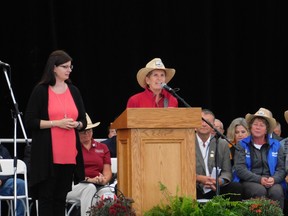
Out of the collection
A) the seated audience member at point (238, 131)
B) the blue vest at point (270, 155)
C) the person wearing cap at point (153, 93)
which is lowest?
the blue vest at point (270, 155)

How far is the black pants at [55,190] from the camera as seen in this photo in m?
6.62

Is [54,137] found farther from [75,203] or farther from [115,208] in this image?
[75,203]

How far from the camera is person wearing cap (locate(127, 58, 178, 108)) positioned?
286 inches

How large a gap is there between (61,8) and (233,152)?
296cm

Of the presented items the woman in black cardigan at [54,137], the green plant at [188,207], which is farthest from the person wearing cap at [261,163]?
the woman in black cardigan at [54,137]

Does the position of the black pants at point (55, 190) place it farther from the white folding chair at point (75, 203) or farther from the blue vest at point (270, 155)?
the blue vest at point (270, 155)

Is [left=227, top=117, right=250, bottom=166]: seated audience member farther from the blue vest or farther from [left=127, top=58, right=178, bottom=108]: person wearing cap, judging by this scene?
[left=127, top=58, right=178, bottom=108]: person wearing cap

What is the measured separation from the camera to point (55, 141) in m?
6.73

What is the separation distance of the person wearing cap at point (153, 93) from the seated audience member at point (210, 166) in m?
0.99

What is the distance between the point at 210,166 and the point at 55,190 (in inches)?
88.8

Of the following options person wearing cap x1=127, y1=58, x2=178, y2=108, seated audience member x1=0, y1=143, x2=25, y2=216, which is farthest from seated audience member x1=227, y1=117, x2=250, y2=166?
seated audience member x1=0, y1=143, x2=25, y2=216

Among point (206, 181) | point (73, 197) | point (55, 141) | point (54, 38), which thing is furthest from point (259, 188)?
point (54, 38)

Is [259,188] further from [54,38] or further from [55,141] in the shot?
[54,38]

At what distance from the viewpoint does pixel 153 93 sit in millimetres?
7375
